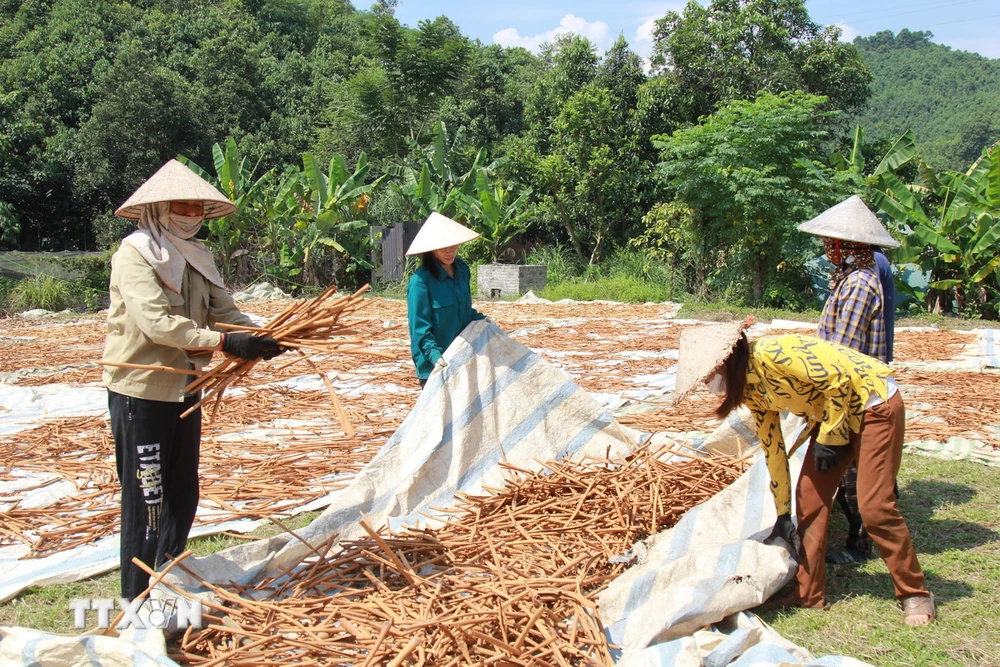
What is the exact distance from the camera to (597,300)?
1489cm

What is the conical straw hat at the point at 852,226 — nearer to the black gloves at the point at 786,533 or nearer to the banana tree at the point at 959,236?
the black gloves at the point at 786,533

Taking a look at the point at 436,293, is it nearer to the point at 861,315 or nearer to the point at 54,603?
the point at 861,315

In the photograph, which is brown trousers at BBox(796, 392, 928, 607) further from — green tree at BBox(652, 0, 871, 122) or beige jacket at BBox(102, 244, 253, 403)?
green tree at BBox(652, 0, 871, 122)

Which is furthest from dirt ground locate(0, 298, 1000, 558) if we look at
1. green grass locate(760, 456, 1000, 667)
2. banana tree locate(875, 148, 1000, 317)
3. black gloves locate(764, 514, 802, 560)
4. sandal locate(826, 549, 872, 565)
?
banana tree locate(875, 148, 1000, 317)

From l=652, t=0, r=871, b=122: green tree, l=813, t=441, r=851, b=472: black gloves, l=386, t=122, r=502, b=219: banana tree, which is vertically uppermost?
l=652, t=0, r=871, b=122: green tree

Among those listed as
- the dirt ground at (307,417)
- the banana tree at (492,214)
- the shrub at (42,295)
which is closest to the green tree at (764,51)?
the banana tree at (492,214)

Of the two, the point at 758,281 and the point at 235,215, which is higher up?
the point at 235,215

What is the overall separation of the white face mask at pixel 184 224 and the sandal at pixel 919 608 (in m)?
2.83

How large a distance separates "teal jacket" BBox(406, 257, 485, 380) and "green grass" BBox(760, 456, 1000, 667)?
6.34 feet

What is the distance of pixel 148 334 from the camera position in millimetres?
2629

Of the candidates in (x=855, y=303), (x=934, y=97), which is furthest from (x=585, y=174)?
(x=934, y=97)

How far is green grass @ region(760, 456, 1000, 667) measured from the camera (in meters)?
2.50

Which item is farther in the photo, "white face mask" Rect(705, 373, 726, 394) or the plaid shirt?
the plaid shirt

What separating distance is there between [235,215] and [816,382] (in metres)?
15.8
